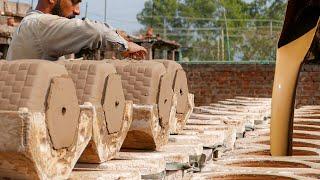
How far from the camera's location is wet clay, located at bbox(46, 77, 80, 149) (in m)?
2.04

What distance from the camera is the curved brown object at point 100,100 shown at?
245 cm

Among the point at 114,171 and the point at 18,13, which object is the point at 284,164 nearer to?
the point at 114,171

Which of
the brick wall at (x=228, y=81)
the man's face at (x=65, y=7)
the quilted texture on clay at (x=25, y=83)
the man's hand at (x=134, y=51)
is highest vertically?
the man's face at (x=65, y=7)

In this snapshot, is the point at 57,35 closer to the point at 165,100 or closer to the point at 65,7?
the point at 65,7

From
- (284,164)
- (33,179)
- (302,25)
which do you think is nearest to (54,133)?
(33,179)

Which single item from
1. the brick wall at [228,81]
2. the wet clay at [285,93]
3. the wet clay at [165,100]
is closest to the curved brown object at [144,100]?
the wet clay at [165,100]

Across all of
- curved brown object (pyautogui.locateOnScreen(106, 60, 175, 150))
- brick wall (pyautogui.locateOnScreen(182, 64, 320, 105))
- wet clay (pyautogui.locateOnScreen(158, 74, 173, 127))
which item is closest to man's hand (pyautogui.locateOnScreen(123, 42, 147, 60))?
curved brown object (pyautogui.locateOnScreen(106, 60, 175, 150))

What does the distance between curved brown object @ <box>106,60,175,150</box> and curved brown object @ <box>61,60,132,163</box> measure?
11.5 inches

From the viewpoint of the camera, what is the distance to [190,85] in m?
11.7

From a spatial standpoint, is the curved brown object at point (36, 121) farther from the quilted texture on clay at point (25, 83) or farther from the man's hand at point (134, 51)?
the man's hand at point (134, 51)

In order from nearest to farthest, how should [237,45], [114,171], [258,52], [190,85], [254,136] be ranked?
[114,171]
[254,136]
[190,85]
[237,45]
[258,52]

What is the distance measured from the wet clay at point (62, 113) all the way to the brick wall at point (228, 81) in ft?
30.5

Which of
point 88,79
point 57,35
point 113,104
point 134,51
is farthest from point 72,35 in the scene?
point 134,51

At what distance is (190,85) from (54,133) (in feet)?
31.7
